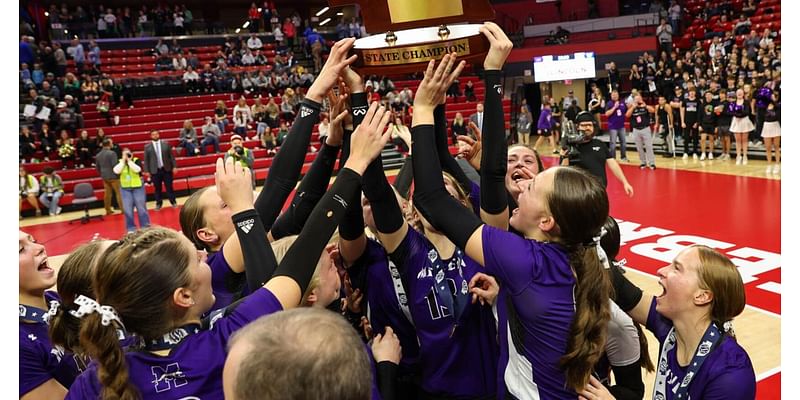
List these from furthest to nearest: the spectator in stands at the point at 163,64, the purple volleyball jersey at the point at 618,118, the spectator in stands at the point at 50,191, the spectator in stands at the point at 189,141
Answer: the spectator in stands at the point at 163,64 < the spectator in stands at the point at 189,141 < the purple volleyball jersey at the point at 618,118 < the spectator in stands at the point at 50,191

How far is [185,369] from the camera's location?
1.46 meters

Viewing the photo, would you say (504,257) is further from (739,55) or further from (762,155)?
(739,55)

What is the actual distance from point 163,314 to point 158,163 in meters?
11.2

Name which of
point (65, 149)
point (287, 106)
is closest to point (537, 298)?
point (65, 149)

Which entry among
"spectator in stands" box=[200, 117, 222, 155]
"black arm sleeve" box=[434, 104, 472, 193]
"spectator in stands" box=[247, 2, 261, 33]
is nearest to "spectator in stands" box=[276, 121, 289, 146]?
"spectator in stands" box=[200, 117, 222, 155]

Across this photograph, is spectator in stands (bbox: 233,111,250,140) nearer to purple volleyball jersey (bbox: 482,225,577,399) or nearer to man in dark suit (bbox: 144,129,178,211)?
man in dark suit (bbox: 144,129,178,211)

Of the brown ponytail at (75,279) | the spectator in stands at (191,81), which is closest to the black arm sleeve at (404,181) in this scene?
the brown ponytail at (75,279)

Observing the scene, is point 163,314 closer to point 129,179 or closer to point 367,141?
point 367,141

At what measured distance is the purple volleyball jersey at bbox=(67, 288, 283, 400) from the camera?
144 cm

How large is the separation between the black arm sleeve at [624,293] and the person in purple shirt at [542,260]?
45 centimetres

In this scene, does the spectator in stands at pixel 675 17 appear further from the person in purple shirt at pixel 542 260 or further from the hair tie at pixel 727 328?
the person in purple shirt at pixel 542 260

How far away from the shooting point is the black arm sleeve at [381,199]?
6.56ft

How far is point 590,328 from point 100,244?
1.61m

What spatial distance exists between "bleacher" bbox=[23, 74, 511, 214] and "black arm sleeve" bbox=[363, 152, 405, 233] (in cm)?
1175
